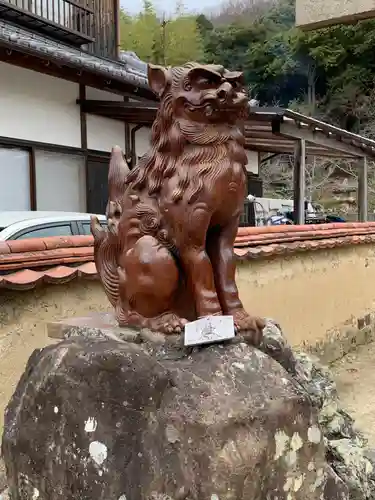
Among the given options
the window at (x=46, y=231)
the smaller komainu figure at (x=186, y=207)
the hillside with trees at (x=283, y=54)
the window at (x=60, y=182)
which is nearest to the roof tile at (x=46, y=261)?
the window at (x=46, y=231)

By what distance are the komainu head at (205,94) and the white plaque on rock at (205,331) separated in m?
0.76

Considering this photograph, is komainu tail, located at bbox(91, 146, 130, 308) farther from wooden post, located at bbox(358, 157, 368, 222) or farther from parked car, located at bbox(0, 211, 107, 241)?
wooden post, located at bbox(358, 157, 368, 222)

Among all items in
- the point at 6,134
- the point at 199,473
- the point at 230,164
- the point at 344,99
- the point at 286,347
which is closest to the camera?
the point at 199,473

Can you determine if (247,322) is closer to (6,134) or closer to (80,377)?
(80,377)

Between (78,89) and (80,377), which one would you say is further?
(78,89)

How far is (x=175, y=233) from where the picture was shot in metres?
2.18

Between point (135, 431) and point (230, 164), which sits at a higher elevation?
point (230, 164)

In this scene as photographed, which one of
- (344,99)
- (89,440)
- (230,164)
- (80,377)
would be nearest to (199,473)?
(89,440)

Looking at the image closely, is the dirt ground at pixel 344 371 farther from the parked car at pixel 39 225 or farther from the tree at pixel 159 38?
the tree at pixel 159 38

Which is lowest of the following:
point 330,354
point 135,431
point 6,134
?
point 330,354

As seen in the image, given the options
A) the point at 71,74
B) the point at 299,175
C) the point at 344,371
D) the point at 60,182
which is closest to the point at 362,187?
the point at 299,175

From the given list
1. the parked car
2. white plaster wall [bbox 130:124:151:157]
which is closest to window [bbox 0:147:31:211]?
the parked car

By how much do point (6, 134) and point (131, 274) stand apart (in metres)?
5.42

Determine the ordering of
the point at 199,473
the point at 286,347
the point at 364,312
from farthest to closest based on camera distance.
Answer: the point at 364,312
the point at 286,347
the point at 199,473
